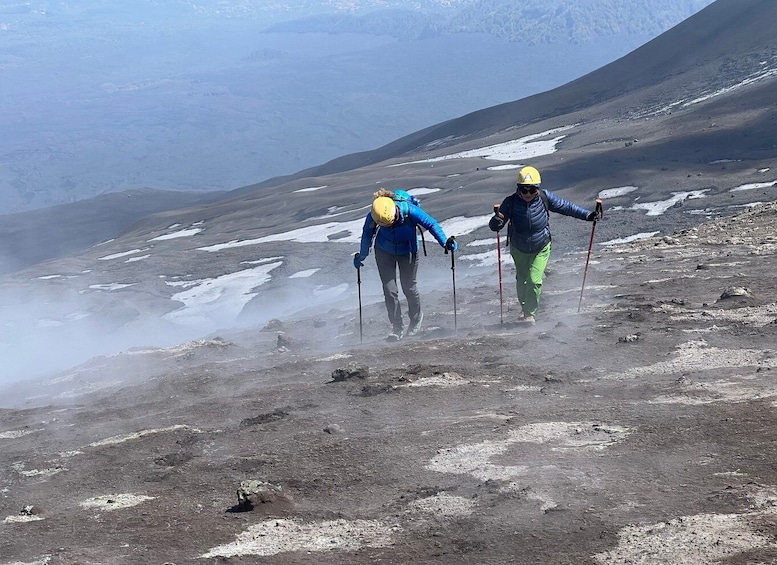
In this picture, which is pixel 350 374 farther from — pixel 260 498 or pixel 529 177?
pixel 260 498

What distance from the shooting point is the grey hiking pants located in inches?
613

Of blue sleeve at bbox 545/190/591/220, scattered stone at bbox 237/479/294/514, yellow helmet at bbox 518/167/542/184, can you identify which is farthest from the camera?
blue sleeve at bbox 545/190/591/220

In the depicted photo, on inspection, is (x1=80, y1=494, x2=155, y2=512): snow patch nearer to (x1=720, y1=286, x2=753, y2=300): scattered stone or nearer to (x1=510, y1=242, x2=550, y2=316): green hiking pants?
(x1=510, y1=242, x2=550, y2=316): green hiking pants

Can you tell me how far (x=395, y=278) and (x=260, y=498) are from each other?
876 centimetres

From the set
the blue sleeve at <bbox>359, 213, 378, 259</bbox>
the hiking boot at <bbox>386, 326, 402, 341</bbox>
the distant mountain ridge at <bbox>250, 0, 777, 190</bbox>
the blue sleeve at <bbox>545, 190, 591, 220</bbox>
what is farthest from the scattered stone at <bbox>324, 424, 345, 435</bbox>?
the distant mountain ridge at <bbox>250, 0, 777, 190</bbox>

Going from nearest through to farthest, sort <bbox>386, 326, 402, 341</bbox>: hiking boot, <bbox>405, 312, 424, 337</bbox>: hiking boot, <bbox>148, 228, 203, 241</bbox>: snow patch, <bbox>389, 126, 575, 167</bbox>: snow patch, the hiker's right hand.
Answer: the hiker's right hand < <bbox>386, 326, 402, 341</bbox>: hiking boot < <bbox>405, 312, 424, 337</bbox>: hiking boot < <bbox>389, 126, 575, 167</bbox>: snow patch < <bbox>148, 228, 203, 241</bbox>: snow patch

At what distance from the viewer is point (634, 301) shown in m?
15.9

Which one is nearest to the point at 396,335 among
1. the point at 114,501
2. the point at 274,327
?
the point at 274,327

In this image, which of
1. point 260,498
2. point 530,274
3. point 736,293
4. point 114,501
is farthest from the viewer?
point 530,274

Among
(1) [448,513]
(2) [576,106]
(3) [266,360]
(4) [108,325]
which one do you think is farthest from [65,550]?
(2) [576,106]

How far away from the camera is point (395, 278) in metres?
16.0

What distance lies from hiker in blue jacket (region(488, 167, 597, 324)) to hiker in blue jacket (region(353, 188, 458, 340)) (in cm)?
101

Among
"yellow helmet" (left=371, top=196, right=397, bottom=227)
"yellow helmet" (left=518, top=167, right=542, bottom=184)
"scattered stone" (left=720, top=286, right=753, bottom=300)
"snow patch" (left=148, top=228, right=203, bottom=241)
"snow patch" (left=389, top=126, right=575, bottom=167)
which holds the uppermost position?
"snow patch" (left=389, top=126, right=575, bottom=167)

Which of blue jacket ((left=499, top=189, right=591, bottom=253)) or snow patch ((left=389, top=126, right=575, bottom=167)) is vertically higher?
snow patch ((left=389, top=126, right=575, bottom=167))
